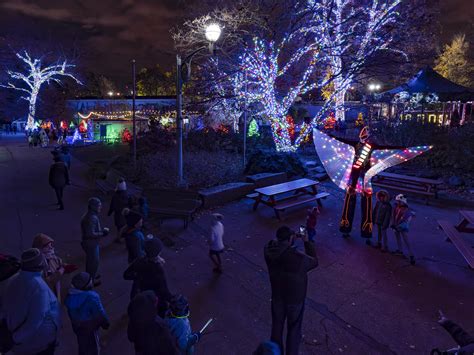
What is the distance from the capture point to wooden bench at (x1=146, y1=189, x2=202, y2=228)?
873 cm

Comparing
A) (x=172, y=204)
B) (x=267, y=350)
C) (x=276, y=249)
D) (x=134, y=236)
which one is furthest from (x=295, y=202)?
(x=267, y=350)

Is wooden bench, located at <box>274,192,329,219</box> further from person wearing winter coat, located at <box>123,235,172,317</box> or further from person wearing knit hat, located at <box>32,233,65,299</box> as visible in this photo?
person wearing knit hat, located at <box>32,233,65,299</box>

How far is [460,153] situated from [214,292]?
464 inches

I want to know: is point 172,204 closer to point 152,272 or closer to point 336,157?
point 336,157

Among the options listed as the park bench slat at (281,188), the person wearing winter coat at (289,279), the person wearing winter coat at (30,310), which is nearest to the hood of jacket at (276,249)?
the person wearing winter coat at (289,279)

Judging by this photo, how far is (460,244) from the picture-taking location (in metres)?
6.60

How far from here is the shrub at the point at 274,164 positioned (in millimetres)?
13461

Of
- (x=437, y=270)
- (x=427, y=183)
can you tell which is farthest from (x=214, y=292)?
(x=427, y=183)

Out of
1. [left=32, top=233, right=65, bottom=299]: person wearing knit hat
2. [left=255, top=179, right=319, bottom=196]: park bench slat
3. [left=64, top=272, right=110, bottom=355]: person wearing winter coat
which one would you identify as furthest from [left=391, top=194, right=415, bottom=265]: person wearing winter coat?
[left=32, top=233, right=65, bottom=299]: person wearing knit hat

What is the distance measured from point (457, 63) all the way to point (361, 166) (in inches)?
1422

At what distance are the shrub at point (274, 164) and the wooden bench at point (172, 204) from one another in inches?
189

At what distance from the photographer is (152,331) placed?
10.1ft

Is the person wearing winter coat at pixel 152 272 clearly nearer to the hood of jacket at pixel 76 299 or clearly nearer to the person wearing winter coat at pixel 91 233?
the hood of jacket at pixel 76 299

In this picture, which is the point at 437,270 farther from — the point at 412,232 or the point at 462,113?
the point at 462,113
